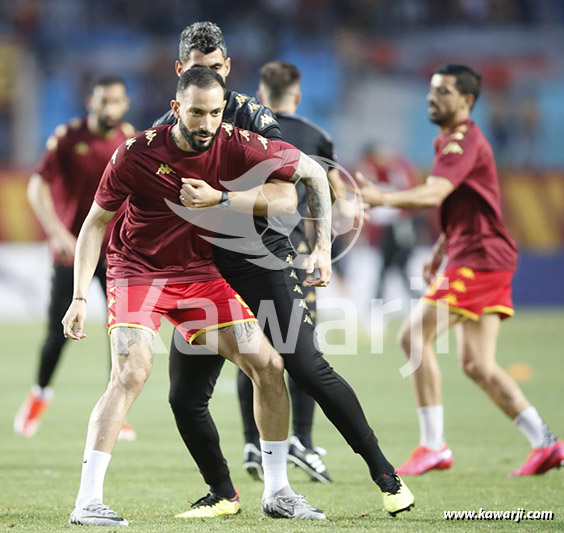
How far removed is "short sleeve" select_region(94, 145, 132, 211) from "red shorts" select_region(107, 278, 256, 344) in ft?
1.38

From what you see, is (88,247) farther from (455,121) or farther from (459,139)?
(455,121)

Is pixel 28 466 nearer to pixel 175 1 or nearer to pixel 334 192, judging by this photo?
pixel 334 192

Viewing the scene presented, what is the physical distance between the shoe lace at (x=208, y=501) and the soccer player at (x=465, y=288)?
5.47ft

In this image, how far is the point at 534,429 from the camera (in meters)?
6.58

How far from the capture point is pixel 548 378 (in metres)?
11.0

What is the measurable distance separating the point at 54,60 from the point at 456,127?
17959 mm

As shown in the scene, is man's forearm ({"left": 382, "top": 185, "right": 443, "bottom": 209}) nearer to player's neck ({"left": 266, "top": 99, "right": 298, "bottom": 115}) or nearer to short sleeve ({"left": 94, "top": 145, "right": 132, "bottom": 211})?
player's neck ({"left": 266, "top": 99, "right": 298, "bottom": 115})

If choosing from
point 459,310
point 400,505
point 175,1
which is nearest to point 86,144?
point 459,310

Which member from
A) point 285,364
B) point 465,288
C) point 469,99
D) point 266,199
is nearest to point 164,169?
point 266,199

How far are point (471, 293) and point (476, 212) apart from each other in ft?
1.74

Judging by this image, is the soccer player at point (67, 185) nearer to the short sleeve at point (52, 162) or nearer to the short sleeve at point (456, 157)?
the short sleeve at point (52, 162)

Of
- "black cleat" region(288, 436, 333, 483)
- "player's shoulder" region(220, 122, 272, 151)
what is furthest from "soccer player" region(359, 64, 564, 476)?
"player's shoulder" region(220, 122, 272, 151)

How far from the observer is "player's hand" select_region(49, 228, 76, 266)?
310 inches

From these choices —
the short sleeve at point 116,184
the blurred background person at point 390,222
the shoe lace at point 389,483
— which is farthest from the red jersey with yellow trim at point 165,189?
the blurred background person at point 390,222
